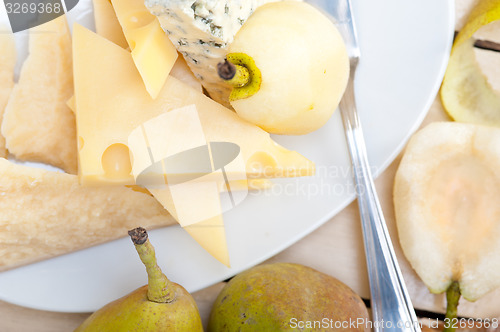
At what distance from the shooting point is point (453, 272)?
67 centimetres

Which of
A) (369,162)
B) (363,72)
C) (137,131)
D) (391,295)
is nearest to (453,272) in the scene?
(391,295)

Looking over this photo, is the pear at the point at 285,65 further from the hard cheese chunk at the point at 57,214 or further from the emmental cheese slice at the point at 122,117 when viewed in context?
the hard cheese chunk at the point at 57,214

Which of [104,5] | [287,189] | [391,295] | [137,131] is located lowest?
[391,295]

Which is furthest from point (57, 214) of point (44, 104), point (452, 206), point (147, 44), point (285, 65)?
point (452, 206)

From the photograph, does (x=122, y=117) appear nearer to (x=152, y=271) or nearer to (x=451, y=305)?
(x=152, y=271)

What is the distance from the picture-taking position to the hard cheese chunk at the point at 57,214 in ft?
2.10

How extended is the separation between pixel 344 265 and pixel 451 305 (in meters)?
0.16

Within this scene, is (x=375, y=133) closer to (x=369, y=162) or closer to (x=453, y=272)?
(x=369, y=162)

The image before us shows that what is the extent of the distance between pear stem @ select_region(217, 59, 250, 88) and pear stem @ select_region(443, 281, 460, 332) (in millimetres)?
423

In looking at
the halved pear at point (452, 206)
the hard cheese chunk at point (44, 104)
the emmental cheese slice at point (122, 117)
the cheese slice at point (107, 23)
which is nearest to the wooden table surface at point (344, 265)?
the halved pear at point (452, 206)

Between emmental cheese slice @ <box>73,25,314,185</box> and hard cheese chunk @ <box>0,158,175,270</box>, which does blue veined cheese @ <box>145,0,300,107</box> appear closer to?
emmental cheese slice @ <box>73,25,314,185</box>

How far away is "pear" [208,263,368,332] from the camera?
1.90 ft

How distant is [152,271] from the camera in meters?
0.55

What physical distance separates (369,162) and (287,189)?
0.12 m
